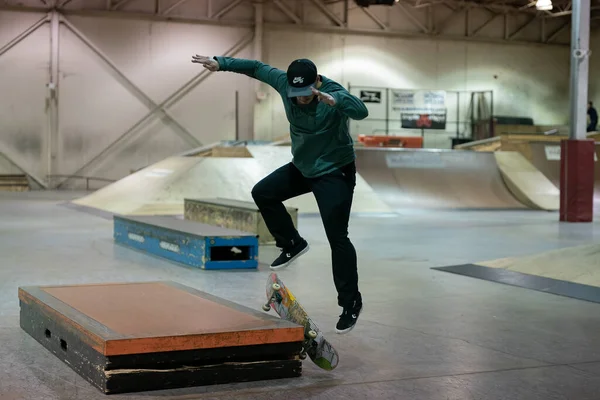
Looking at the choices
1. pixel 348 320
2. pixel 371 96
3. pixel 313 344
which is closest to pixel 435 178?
pixel 371 96

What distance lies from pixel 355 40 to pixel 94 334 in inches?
1059

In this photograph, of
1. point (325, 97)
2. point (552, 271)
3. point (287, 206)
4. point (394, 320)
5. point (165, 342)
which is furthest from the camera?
point (287, 206)

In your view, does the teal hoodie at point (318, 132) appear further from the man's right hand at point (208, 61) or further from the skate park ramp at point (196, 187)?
the skate park ramp at point (196, 187)

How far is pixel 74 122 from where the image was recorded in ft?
86.5

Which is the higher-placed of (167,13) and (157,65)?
(167,13)

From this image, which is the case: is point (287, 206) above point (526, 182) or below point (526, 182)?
below

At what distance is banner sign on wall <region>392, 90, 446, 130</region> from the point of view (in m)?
29.9

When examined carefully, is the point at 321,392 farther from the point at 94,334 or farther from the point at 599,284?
the point at 599,284

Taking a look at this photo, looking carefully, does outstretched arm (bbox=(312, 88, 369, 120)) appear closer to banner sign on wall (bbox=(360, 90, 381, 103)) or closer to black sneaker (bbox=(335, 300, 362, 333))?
black sneaker (bbox=(335, 300, 362, 333))

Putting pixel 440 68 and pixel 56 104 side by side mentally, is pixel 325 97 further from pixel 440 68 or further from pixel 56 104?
pixel 440 68

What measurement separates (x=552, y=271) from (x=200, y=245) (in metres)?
3.58

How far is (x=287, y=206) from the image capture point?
39.8 feet

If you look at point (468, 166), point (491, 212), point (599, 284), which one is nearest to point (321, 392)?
point (599, 284)

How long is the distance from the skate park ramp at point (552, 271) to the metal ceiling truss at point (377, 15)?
833 inches
